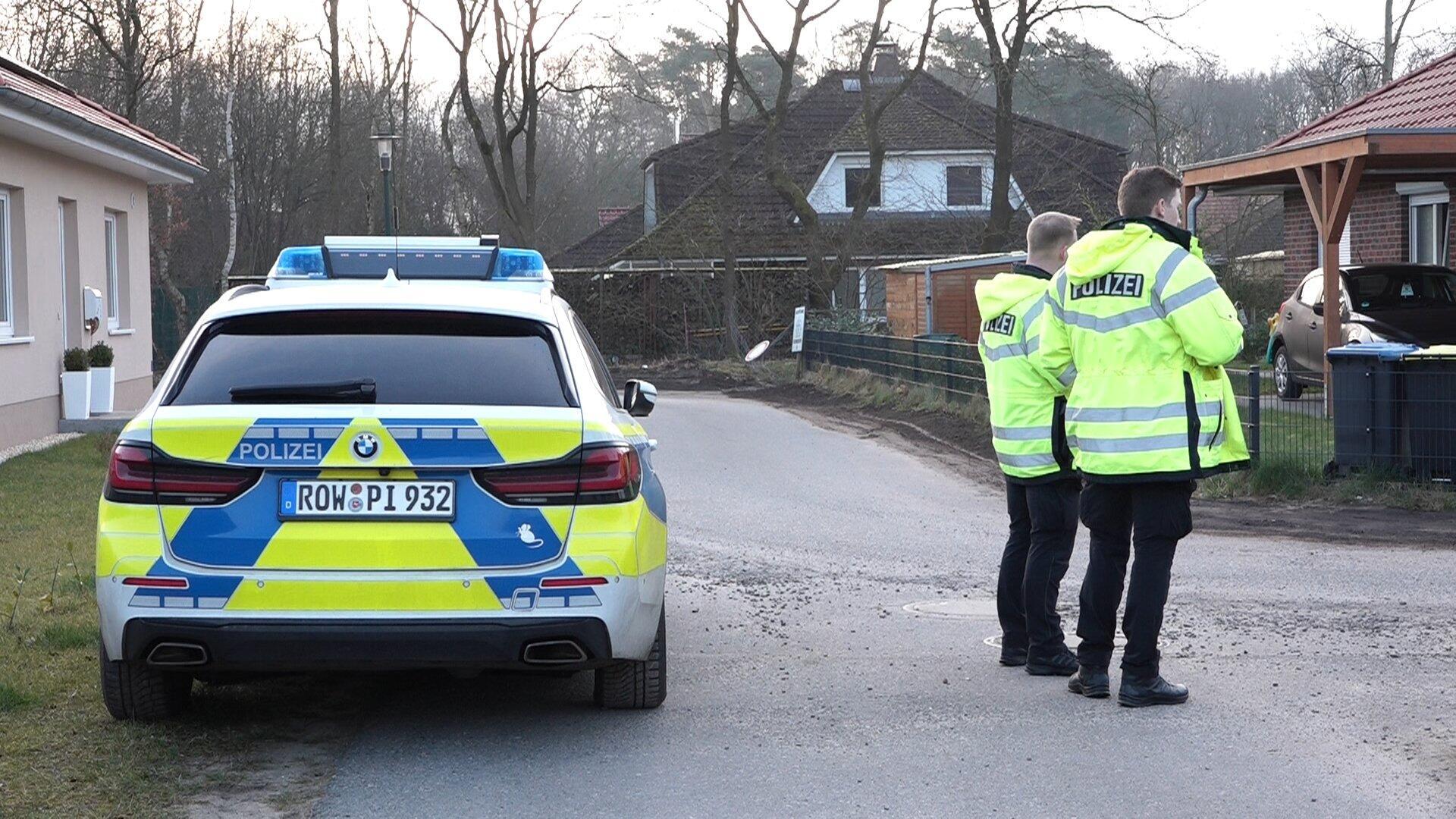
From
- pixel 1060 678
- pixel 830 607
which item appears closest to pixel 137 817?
pixel 1060 678

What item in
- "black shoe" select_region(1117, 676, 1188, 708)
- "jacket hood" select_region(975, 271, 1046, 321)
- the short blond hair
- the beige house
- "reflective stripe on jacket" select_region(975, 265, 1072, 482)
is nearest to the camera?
"black shoe" select_region(1117, 676, 1188, 708)

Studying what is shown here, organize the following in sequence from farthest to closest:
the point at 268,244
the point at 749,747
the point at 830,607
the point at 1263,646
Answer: the point at 268,244 → the point at 830,607 → the point at 1263,646 → the point at 749,747

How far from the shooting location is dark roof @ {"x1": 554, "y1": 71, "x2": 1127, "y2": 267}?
44.5 metres

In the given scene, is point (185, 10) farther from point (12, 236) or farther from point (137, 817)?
point (137, 817)

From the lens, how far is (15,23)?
102ft

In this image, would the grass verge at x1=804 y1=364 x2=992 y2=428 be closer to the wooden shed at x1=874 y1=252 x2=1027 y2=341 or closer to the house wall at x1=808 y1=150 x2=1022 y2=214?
the wooden shed at x1=874 y1=252 x2=1027 y2=341

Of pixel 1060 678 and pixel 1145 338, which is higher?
pixel 1145 338

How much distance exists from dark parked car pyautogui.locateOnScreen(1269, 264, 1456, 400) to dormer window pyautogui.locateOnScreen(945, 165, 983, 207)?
2729 cm

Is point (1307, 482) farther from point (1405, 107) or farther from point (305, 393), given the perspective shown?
point (305, 393)

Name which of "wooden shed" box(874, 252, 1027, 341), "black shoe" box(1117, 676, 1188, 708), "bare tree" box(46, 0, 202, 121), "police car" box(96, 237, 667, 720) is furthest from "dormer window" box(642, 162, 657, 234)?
"police car" box(96, 237, 667, 720)

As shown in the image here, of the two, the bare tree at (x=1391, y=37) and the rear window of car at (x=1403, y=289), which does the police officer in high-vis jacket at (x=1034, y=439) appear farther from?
the bare tree at (x=1391, y=37)

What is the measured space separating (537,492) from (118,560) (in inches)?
52.0

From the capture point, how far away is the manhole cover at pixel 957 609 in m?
8.12

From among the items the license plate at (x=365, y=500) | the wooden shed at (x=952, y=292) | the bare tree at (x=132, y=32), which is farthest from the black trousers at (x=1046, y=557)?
the bare tree at (x=132, y=32)
